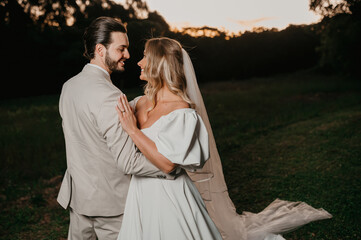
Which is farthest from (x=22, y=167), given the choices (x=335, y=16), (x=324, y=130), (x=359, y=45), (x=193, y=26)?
(x=359, y=45)

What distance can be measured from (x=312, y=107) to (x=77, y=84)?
38.4ft

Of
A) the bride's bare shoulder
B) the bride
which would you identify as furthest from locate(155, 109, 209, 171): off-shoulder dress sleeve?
the bride's bare shoulder

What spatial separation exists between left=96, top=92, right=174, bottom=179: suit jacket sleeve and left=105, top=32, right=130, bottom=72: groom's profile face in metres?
0.35

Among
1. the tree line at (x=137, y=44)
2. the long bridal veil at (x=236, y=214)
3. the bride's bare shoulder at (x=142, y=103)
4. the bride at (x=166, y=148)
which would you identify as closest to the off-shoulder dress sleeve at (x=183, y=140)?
the bride at (x=166, y=148)

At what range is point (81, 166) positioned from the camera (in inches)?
91.1

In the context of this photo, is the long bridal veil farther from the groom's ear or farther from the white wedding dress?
the groom's ear

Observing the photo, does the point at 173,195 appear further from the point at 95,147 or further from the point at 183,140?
the point at 95,147

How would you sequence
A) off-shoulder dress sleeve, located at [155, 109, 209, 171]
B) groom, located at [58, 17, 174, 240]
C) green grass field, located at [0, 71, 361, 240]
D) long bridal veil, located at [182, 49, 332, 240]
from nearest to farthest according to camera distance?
off-shoulder dress sleeve, located at [155, 109, 209, 171]
groom, located at [58, 17, 174, 240]
long bridal veil, located at [182, 49, 332, 240]
green grass field, located at [0, 71, 361, 240]

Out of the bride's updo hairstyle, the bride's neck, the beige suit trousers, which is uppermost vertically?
the bride's updo hairstyle

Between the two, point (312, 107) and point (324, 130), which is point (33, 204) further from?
point (312, 107)

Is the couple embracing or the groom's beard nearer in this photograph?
the couple embracing

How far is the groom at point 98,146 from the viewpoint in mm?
2115

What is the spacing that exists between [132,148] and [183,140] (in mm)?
338

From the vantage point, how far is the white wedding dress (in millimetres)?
2029
